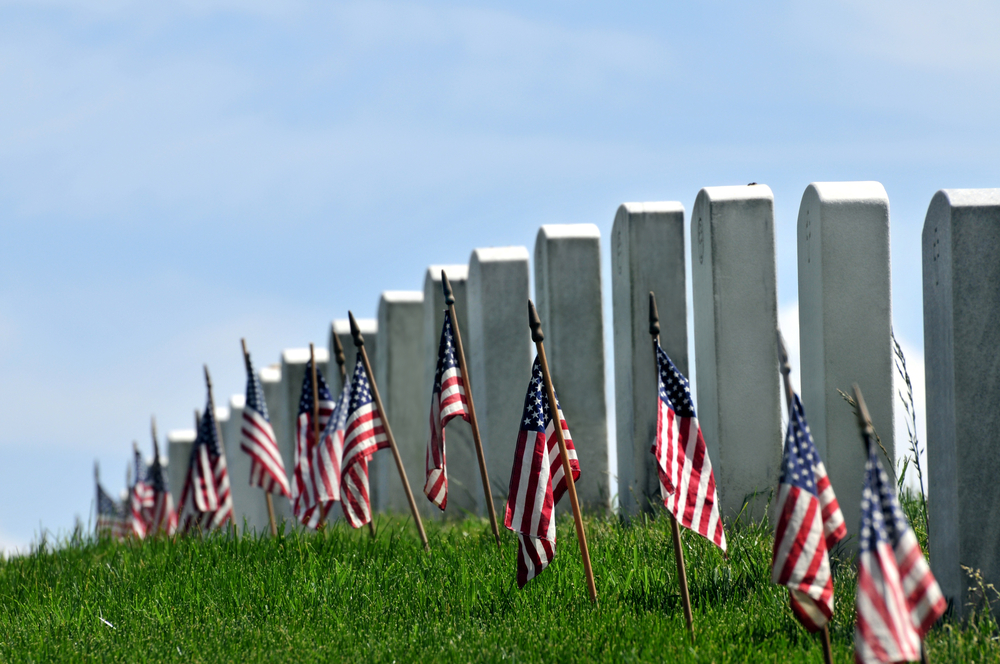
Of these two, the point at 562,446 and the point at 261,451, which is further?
the point at 261,451

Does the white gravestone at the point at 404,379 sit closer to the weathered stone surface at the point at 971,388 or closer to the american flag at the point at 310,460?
the american flag at the point at 310,460

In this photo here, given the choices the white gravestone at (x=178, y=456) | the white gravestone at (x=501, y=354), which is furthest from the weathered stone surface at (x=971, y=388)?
the white gravestone at (x=178, y=456)

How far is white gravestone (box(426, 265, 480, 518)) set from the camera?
1101 centimetres

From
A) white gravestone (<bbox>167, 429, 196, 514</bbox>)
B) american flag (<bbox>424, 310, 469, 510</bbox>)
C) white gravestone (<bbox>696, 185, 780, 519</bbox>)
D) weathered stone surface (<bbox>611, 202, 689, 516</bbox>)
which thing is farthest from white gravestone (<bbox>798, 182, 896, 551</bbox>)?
white gravestone (<bbox>167, 429, 196, 514</bbox>)

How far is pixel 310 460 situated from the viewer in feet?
29.9

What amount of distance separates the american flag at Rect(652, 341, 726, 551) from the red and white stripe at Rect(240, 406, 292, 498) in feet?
18.9

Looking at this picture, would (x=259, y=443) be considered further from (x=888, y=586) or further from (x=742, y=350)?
(x=888, y=586)

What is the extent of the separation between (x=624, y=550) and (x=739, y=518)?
3.45 feet

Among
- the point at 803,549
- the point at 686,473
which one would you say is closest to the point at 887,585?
the point at 803,549

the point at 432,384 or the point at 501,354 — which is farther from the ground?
the point at 501,354

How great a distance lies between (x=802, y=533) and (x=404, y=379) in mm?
8365

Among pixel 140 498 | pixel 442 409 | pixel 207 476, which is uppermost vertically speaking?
pixel 442 409

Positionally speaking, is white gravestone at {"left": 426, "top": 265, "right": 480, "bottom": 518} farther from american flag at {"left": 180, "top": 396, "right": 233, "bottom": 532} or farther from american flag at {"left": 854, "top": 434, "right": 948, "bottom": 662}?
american flag at {"left": 854, "top": 434, "right": 948, "bottom": 662}

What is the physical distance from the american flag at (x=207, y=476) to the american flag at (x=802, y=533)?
301 inches
